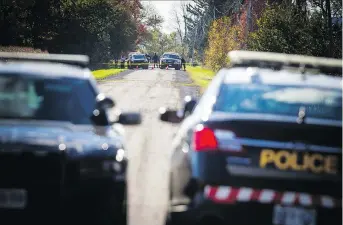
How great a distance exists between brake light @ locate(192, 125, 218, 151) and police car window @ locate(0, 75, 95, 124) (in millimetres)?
1422

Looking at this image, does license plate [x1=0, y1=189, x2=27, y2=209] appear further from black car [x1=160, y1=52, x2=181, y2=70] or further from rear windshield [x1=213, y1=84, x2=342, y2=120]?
black car [x1=160, y1=52, x2=181, y2=70]

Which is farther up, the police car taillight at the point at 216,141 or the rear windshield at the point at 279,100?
the rear windshield at the point at 279,100

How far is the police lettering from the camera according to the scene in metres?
6.22

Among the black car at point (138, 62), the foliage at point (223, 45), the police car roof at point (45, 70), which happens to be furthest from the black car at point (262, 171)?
the black car at point (138, 62)

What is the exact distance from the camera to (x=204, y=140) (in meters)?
6.46

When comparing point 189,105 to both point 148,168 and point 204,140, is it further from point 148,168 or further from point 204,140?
point 148,168

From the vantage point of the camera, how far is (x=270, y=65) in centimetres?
810

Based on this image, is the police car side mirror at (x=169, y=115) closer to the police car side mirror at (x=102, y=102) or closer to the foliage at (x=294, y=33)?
the police car side mirror at (x=102, y=102)

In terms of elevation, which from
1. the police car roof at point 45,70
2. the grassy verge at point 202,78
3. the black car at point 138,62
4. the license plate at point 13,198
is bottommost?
the black car at point 138,62

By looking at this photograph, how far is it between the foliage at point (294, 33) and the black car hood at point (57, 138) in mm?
24929

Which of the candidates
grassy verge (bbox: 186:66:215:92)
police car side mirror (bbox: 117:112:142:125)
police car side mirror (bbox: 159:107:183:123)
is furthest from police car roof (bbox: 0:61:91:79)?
grassy verge (bbox: 186:66:215:92)

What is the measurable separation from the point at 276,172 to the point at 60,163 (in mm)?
1698

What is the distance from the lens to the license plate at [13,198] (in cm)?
638

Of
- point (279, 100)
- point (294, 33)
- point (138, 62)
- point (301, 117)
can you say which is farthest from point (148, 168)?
point (138, 62)
